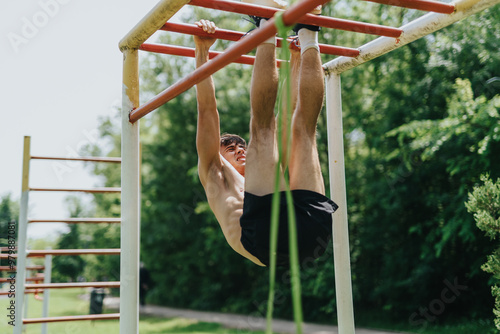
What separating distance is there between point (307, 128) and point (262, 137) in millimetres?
197

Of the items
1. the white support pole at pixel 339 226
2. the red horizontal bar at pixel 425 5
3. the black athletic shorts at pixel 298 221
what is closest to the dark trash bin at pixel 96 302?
the white support pole at pixel 339 226

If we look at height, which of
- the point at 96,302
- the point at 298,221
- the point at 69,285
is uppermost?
the point at 298,221

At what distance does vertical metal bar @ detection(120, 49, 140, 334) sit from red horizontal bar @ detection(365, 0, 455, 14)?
4.16 feet

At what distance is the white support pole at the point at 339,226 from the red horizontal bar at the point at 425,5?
901mm

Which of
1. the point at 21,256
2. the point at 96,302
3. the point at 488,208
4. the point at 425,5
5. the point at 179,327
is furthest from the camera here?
the point at 96,302

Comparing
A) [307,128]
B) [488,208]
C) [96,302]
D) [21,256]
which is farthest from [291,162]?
[96,302]

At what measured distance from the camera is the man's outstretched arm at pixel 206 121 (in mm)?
2551

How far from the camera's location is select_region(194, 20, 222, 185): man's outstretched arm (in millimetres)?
2551

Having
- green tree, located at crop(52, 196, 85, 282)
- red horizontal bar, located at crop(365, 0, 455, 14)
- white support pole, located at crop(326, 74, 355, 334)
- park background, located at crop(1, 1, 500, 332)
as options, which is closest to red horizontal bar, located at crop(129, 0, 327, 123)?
red horizontal bar, located at crop(365, 0, 455, 14)

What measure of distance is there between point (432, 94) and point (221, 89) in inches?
229

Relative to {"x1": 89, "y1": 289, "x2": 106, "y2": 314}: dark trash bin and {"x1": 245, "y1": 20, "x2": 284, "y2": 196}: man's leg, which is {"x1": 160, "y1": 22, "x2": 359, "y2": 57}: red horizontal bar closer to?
{"x1": 245, "y1": 20, "x2": 284, "y2": 196}: man's leg

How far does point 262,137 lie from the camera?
2.12 m

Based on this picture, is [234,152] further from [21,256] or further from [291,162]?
[21,256]

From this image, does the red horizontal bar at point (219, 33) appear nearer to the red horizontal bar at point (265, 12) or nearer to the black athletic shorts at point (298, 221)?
the red horizontal bar at point (265, 12)
